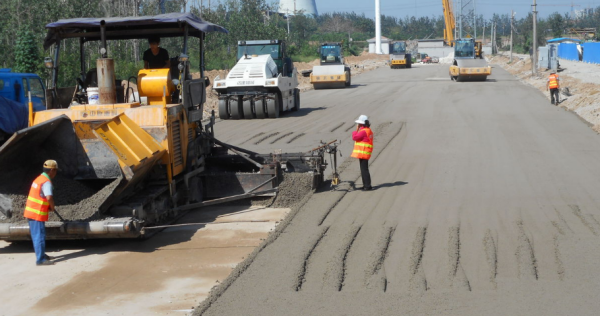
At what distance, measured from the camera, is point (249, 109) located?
22.3 meters

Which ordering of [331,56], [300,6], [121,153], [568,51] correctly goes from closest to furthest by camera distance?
[121,153] < [331,56] < [568,51] < [300,6]

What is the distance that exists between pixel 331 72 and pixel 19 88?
23.2 m

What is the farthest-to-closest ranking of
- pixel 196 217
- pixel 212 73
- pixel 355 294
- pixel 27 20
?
pixel 212 73 → pixel 27 20 → pixel 196 217 → pixel 355 294

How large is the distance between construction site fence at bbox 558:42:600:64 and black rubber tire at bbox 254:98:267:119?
3761cm

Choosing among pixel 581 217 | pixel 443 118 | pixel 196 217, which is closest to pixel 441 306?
pixel 581 217

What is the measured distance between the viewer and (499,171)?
12430mm

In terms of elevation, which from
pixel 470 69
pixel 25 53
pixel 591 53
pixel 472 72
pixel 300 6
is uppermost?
pixel 300 6

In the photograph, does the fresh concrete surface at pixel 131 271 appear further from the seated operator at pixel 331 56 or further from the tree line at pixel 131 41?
the seated operator at pixel 331 56

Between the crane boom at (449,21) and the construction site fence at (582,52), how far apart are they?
16.6 meters

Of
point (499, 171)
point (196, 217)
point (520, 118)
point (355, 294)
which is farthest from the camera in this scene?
point (520, 118)

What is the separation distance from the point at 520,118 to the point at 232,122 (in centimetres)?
900

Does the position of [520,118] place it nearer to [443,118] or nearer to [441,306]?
[443,118]

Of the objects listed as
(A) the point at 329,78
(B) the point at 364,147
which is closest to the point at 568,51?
(A) the point at 329,78

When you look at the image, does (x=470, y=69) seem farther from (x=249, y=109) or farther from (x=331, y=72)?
(x=249, y=109)
